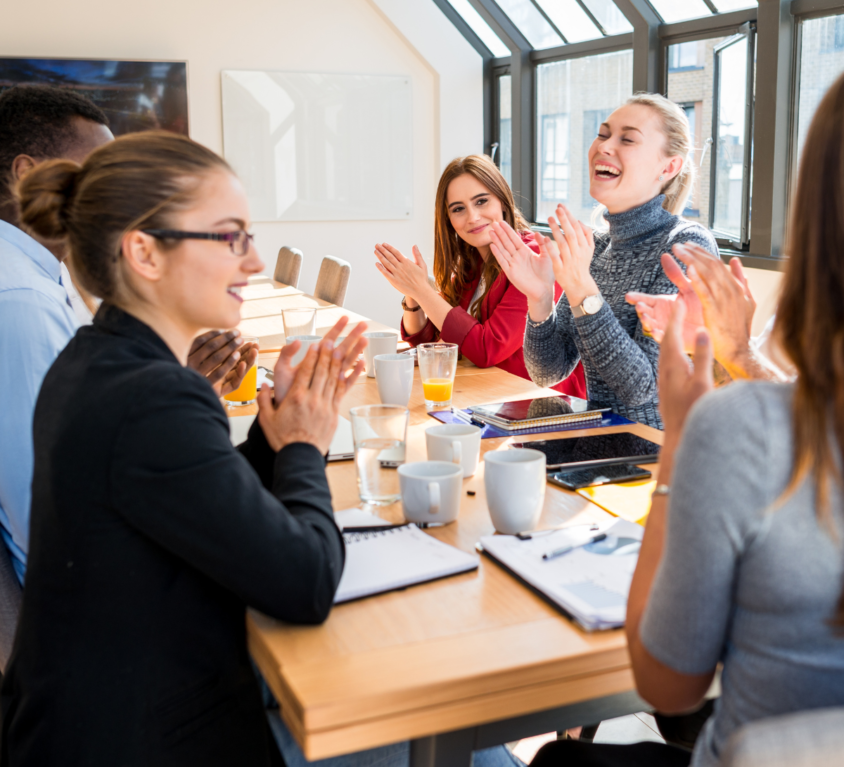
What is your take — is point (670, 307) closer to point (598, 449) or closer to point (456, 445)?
point (598, 449)

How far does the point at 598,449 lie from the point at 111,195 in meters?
0.92

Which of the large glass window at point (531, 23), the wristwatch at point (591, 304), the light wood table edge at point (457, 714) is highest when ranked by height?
the large glass window at point (531, 23)

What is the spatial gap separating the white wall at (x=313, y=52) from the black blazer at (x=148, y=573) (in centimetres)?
552

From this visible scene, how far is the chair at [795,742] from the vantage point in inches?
22.4

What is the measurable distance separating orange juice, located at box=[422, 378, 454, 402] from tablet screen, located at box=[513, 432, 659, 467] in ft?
1.17

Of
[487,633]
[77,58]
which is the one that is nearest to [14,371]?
[487,633]

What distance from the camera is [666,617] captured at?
2.39ft

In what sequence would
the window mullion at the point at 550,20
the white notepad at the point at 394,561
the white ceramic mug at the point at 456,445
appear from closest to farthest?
the white notepad at the point at 394,561, the white ceramic mug at the point at 456,445, the window mullion at the point at 550,20

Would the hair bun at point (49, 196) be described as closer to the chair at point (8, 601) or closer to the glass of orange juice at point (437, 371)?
the chair at point (8, 601)

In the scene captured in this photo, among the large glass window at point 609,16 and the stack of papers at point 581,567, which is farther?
the large glass window at point 609,16

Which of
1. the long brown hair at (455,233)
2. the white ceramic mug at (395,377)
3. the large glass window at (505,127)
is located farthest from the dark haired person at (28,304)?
the large glass window at (505,127)

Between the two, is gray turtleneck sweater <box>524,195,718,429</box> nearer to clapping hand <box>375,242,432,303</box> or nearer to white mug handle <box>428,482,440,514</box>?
clapping hand <box>375,242,432,303</box>

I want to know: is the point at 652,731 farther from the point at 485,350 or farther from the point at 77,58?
the point at 77,58

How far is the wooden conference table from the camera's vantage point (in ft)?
2.58
